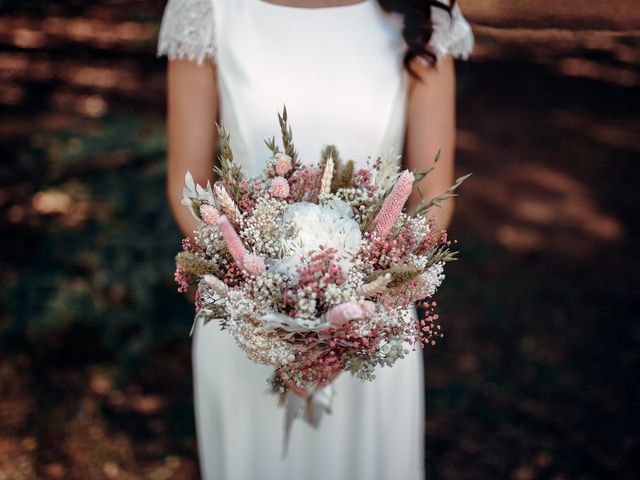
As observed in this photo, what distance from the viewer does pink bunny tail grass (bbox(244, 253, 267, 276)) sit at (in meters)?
1.18

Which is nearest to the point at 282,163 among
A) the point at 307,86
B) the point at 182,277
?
the point at 182,277

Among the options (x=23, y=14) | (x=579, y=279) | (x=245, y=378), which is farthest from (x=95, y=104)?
(x=579, y=279)

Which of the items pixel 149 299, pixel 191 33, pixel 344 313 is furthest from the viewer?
pixel 149 299

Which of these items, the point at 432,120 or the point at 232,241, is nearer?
the point at 232,241

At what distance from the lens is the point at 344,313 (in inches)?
44.1

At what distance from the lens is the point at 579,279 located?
464 cm

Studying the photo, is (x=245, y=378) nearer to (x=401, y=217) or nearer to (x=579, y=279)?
(x=401, y=217)

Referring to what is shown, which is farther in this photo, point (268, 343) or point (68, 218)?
point (68, 218)

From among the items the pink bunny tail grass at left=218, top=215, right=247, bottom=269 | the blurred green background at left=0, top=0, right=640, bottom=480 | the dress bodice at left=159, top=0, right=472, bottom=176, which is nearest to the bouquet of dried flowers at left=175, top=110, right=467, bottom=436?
the pink bunny tail grass at left=218, top=215, right=247, bottom=269

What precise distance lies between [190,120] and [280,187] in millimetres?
681

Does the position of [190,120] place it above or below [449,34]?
below

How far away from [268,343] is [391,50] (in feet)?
3.25

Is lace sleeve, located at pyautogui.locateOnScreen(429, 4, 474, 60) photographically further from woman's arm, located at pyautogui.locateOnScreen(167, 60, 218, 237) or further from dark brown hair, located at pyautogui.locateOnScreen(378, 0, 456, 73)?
woman's arm, located at pyautogui.locateOnScreen(167, 60, 218, 237)

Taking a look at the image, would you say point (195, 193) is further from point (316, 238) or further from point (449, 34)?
point (449, 34)
